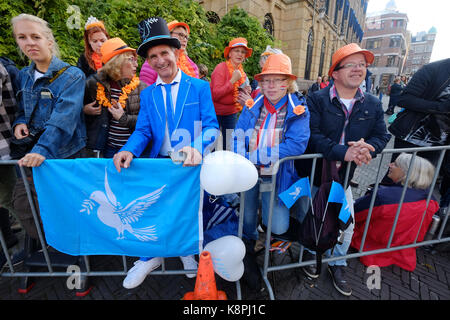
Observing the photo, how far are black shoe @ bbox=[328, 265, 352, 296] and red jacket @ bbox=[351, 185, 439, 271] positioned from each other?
1.55 ft

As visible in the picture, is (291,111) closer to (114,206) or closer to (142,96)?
(142,96)

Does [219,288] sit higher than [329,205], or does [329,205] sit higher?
[329,205]

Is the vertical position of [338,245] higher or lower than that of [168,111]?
lower

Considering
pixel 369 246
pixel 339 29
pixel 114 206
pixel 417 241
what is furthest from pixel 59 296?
pixel 339 29

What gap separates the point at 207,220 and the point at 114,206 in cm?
95

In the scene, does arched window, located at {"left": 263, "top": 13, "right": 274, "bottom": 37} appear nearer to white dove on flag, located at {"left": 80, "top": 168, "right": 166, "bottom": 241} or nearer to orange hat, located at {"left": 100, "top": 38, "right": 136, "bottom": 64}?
orange hat, located at {"left": 100, "top": 38, "right": 136, "bottom": 64}

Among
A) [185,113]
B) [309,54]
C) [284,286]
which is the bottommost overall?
[284,286]

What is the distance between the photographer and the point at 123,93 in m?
2.65

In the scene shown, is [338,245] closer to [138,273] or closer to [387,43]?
[138,273]

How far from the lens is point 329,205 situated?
6.87ft

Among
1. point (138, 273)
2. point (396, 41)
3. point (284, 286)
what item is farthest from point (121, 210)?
point (396, 41)

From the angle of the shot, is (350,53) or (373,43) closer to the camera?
(350,53)

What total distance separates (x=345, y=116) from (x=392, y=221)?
1.39m

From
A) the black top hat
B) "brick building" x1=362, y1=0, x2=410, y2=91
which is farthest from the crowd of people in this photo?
"brick building" x1=362, y1=0, x2=410, y2=91
